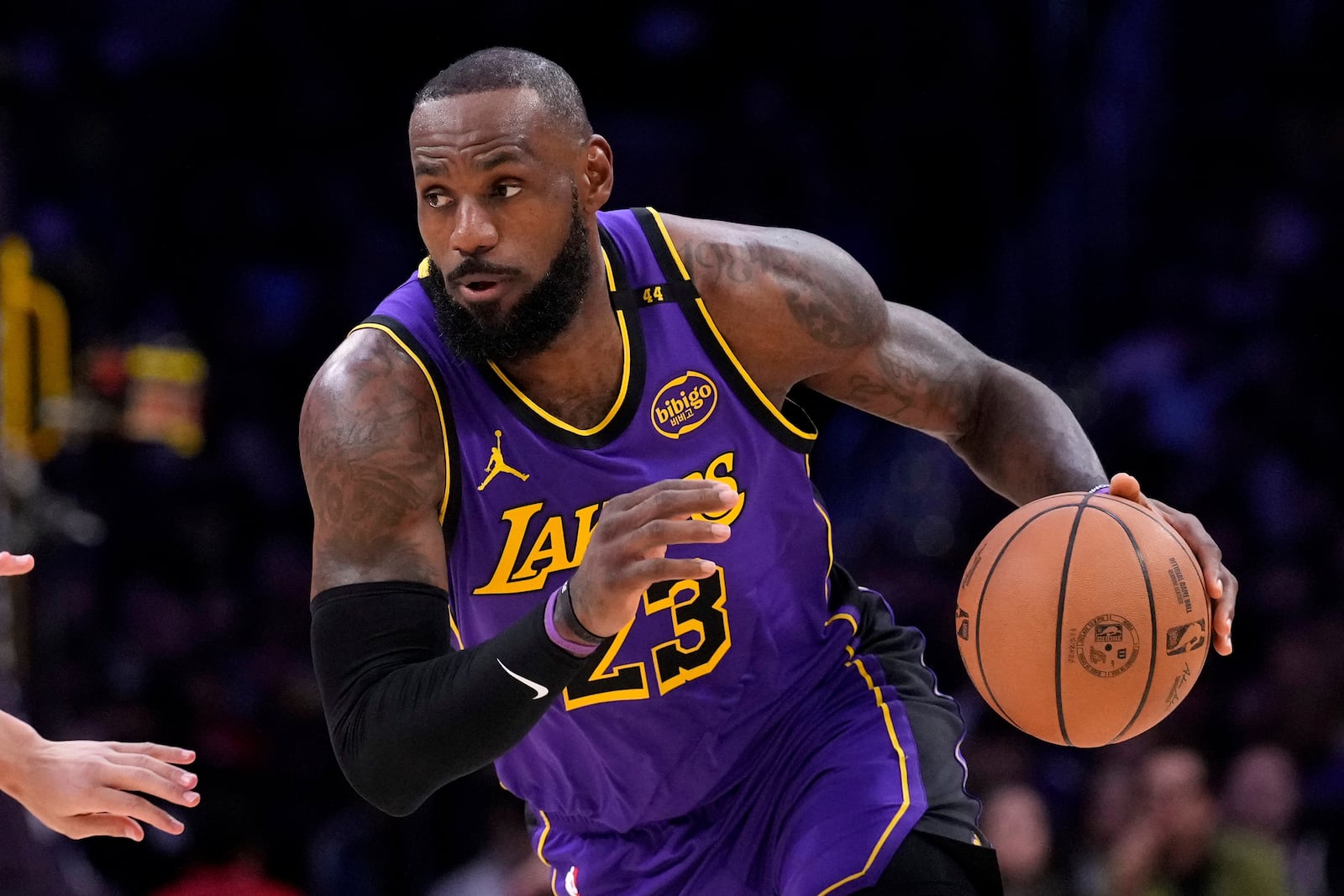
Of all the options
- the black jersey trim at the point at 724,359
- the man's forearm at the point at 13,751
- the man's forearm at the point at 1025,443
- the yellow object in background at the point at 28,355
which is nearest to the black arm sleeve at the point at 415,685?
the man's forearm at the point at 13,751

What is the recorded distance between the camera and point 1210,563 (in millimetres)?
3156

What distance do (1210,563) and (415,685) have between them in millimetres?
1538

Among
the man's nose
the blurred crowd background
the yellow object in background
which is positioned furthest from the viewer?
the blurred crowd background

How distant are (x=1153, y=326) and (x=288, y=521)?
432 centimetres

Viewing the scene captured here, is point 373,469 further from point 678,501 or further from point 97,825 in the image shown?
point 97,825

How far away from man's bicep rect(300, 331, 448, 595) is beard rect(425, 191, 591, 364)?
0.40 ft

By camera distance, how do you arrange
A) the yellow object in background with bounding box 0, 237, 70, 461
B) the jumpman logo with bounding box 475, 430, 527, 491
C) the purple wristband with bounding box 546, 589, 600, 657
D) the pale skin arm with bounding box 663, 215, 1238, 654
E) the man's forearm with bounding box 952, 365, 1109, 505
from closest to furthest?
the purple wristband with bounding box 546, 589, 600, 657 < the jumpman logo with bounding box 475, 430, 527, 491 < the pale skin arm with bounding box 663, 215, 1238, 654 < the man's forearm with bounding box 952, 365, 1109, 505 < the yellow object in background with bounding box 0, 237, 70, 461

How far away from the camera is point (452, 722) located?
2746mm

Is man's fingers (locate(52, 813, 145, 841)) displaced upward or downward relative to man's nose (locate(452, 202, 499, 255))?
downward

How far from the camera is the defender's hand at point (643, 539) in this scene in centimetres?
249

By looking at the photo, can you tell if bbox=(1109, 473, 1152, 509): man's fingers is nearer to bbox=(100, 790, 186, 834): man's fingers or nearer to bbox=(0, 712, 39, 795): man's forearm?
bbox=(100, 790, 186, 834): man's fingers

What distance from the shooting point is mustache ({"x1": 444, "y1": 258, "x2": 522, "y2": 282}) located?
3.08 meters

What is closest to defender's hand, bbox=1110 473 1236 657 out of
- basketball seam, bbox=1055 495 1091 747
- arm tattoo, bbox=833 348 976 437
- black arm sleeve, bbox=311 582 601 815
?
basketball seam, bbox=1055 495 1091 747

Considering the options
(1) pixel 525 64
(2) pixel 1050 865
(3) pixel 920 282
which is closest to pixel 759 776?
(1) pixel 525 64
